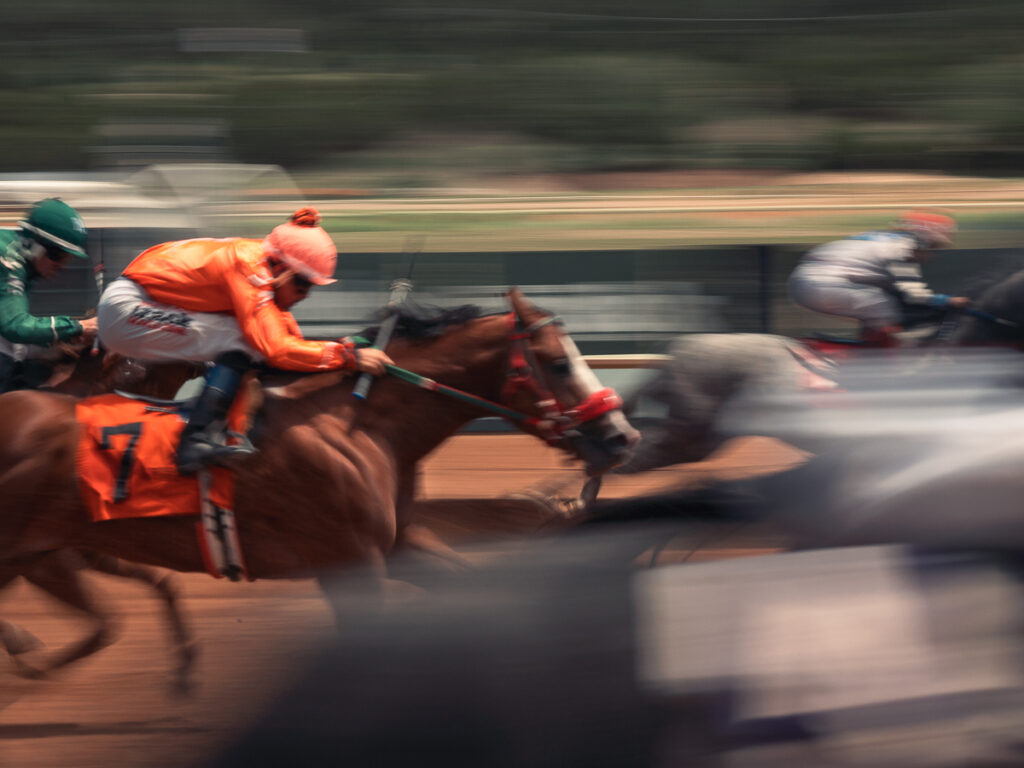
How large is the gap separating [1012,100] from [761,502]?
5.16 m

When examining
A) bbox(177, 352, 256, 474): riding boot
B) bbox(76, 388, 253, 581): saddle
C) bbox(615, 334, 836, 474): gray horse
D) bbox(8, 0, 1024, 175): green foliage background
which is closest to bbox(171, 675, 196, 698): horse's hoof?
bbox(76, 388, 253, 581): saddle

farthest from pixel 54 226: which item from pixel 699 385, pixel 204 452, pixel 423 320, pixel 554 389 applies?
pixel 699 385

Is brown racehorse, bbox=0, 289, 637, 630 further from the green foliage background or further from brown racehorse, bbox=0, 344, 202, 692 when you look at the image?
the green foliage background

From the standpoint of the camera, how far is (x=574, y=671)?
6.26 ft

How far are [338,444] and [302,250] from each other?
758 mm

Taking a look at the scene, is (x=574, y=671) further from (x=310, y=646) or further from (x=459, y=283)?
(x=459, y=283)

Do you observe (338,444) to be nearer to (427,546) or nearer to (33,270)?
(427,546)

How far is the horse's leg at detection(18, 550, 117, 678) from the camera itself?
4.90 metres

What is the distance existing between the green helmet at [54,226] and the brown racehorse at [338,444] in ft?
2.49

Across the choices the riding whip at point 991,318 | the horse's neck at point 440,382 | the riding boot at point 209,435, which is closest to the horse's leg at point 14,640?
the riding boot at point 209,435

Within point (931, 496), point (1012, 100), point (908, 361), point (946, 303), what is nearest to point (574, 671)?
point (931, 496)

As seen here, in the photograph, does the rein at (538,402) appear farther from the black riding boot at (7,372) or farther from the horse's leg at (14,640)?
the horse's leg at (14,640)

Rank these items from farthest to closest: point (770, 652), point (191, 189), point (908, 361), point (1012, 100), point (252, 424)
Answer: point (191, 189) → point (1012, 100) → point (252, 424) → point (908, 361) → point (770, 652)

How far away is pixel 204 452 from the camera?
13.8 ft
